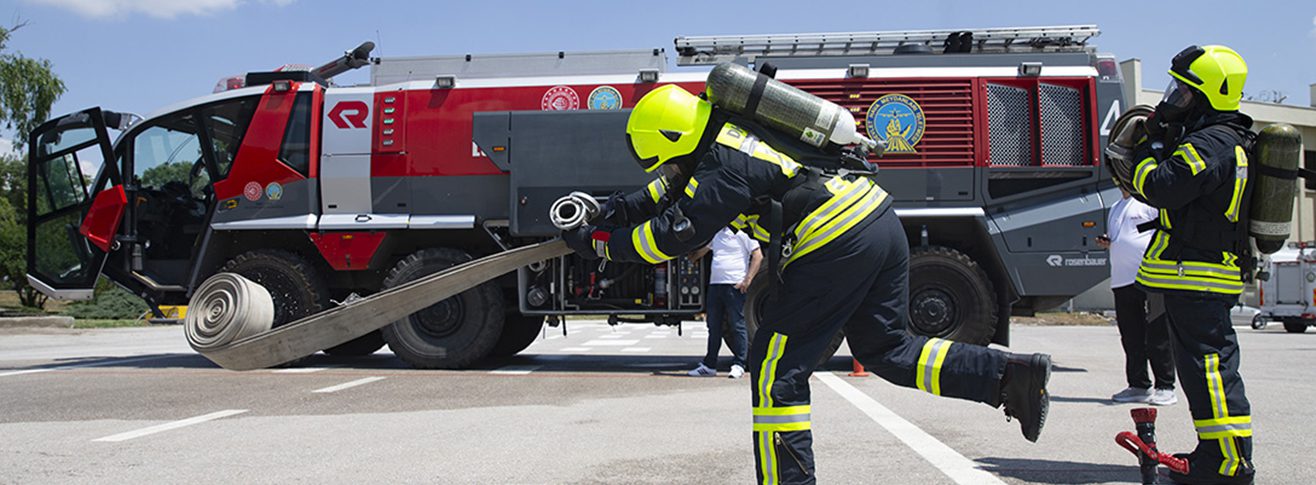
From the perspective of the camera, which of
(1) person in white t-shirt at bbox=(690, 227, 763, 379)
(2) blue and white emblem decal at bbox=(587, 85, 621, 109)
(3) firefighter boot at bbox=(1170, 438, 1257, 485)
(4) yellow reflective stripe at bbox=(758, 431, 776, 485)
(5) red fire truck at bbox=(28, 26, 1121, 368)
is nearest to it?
(4) yellow reflective stripe at bbox=(758, 431, 776, 485)

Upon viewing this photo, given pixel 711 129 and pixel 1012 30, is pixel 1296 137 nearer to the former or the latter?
pixel 711 129

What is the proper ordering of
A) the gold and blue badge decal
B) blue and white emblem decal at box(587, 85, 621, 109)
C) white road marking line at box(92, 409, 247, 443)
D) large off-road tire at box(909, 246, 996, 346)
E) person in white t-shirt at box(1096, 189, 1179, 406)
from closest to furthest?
white road marking line at box(92, 409, 247, 443) < person in white t-shirt at box(1096, 189, 1179, 406) < large off-road tire at box(909, 246, 996, 346) < the gold and blue badge decal < blue and white emblem decal at box(587, 85, 621, 109)

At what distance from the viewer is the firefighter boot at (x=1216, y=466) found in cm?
382

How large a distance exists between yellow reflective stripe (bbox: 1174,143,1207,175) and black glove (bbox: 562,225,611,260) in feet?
7.42

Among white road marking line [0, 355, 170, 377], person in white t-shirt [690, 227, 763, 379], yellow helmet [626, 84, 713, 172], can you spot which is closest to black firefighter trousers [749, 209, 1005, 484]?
yellow helmet [626, 84, 713, 172]

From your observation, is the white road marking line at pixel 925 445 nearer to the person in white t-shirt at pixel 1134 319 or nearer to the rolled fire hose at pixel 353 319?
the person in white t-shirt at pixel 1134 319

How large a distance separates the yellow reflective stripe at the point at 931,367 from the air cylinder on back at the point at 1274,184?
4.79ft

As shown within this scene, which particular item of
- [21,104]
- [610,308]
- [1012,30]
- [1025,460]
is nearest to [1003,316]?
[1012,30]

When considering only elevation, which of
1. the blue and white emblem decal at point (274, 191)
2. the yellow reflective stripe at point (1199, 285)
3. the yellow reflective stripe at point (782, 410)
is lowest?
the yellow reflective stripe at point (782, 410)

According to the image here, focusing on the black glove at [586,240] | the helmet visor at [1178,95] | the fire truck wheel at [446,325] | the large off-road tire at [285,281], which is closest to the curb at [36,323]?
the large off-road tire at [285,281]

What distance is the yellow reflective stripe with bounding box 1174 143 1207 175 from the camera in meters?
3.95

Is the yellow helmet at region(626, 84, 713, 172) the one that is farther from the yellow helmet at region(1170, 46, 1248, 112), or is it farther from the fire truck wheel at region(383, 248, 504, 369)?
the fire truck wheel at region(383, 248, 504, 369)

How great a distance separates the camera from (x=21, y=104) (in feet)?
92.8

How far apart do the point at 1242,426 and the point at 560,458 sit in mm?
2831
